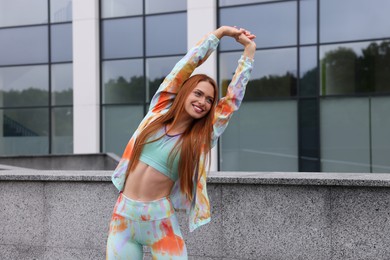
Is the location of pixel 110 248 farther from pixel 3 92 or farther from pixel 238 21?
pixel 3 92

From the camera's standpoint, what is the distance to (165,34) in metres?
16.0

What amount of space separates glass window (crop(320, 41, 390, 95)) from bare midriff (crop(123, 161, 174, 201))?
12.1 metres

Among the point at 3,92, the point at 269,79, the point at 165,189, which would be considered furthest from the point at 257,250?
the point at 3,92

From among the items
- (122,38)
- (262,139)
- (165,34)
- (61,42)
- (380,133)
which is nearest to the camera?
(380,133)

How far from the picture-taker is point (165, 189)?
2.79 m

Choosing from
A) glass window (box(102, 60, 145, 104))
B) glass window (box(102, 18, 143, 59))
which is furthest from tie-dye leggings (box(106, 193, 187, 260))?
glass window (box(102, 18, 143, 59))

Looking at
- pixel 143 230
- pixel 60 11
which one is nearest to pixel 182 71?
pixel 143 230

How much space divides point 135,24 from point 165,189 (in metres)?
14.2

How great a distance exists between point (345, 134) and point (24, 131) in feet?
37.6

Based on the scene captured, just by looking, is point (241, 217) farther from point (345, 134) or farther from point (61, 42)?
point (61, 42)

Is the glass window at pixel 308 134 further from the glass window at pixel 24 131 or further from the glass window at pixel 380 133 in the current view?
the glass window at pixel 24 131

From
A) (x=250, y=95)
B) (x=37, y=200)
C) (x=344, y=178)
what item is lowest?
(x=37, y=200)

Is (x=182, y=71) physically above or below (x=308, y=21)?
below

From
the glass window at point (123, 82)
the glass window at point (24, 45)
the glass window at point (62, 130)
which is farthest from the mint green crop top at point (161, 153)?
the glass window at point (24, 45)
